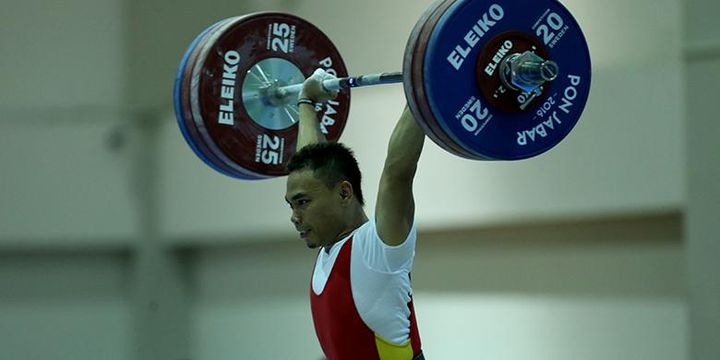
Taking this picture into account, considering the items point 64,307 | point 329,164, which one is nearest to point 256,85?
point 329,164

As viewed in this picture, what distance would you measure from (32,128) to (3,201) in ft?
1.42

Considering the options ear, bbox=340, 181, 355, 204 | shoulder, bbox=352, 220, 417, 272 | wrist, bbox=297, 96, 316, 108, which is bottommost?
shoulder, bbox=352, 220, 417, 272

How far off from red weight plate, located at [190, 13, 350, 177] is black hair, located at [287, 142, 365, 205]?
0.52 meters

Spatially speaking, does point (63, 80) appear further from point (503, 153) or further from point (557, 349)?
point (503, 153)

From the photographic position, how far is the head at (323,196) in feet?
8.79

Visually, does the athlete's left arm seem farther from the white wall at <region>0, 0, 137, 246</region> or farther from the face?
the white wall at <region>0, 0, 137, 246</region>

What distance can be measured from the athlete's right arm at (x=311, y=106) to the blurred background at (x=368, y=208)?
152 centimetres

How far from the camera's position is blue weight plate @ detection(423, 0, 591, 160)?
2463 mm

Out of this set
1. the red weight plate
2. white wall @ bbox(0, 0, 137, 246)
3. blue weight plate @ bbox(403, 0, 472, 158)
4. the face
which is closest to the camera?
blue weight plate @ bbox(403, 0, 472, 158)

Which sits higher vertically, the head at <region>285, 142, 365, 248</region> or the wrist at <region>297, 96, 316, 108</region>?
the wrist at <region>297, 96, 316, 108</region>

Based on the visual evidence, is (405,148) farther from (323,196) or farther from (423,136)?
(323,196)

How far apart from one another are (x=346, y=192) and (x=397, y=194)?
10.4 inches

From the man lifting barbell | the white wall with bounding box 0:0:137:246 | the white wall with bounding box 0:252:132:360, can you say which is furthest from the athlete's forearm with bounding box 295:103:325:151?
the white wall with bounding box 0:252:132:360

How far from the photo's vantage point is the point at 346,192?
2701 mm
